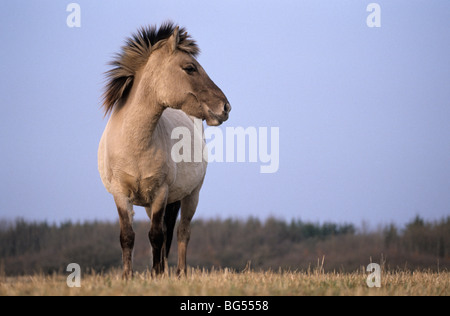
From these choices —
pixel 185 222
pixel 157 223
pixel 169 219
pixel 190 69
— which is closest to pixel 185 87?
pixel 190 69

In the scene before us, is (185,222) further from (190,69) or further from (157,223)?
(190,69)

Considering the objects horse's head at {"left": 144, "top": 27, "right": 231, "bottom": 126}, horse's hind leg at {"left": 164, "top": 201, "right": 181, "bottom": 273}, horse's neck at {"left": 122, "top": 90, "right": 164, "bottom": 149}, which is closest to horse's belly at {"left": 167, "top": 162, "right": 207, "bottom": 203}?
horse's hind leg at {"left": 164, "top": 201, "right": 181, "bottom": 273}

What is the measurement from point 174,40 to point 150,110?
0.98 meters

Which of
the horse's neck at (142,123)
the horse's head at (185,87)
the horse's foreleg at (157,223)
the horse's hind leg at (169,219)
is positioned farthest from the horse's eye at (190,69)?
the horse's hind leg at (169,219)

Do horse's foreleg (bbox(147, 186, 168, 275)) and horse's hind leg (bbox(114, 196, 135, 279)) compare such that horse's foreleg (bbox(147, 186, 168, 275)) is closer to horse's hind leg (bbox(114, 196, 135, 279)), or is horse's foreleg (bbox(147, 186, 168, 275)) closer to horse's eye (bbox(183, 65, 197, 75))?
horse's hind leg (bbox(114, 196, 135, 279))

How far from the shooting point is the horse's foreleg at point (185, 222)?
9.32m

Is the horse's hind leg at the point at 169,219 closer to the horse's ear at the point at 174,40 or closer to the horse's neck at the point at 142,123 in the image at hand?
the horse's neck at the point at 142,123

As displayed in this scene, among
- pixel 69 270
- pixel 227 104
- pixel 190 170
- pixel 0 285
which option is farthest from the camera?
pixel 190 170

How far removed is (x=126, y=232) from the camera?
743 centimetres
